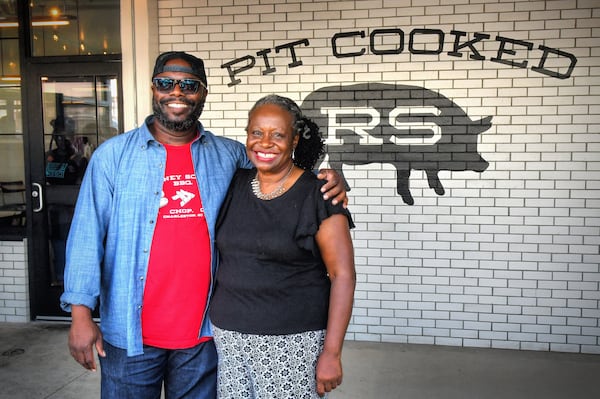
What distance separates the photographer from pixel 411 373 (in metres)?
4.27

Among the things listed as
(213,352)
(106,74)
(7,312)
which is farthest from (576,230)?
(7,312)

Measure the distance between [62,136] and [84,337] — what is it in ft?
11.5

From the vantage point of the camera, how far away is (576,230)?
4613mm

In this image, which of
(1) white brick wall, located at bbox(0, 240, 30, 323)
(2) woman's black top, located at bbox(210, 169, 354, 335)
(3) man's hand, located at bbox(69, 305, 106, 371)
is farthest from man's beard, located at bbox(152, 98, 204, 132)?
(1) white brick wall, located at bbox(0, 240, 30, 323)

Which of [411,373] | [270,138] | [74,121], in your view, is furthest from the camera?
[74,121]

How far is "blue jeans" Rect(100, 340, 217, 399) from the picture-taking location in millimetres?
2346

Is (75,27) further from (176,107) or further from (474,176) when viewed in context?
(474,176)

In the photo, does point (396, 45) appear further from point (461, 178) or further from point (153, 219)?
point (153, 219)

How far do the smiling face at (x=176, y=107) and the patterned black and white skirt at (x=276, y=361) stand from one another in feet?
2.91

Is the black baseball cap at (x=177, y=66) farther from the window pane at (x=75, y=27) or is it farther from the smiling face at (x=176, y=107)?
the window pane at (x=75, y=27)

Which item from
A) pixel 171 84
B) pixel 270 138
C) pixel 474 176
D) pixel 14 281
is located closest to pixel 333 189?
pixel 270 138

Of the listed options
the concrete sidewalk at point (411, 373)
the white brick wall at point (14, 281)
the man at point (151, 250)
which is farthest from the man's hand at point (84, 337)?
the white brick wall at point (14, 281)

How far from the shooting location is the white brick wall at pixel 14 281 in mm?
5273

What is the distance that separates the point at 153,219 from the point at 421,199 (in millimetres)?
2986
